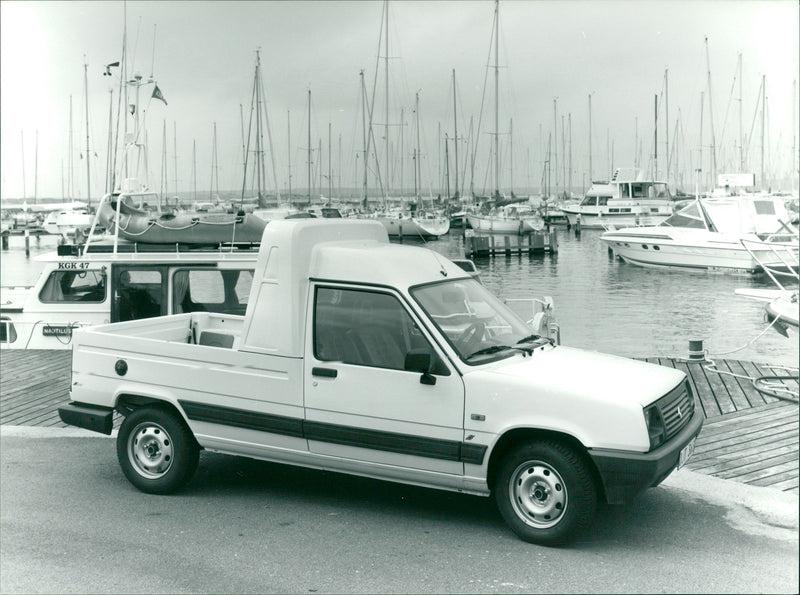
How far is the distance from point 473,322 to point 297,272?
3.82 ft

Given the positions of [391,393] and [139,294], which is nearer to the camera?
[391,393]

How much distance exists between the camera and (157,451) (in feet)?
20.8

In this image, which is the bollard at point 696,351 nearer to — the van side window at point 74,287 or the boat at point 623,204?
the van side window at point 74,287

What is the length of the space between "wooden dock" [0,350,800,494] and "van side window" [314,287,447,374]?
79.3 inches

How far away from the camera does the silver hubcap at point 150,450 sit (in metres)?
6.30

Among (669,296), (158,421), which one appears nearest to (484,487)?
(158,421)

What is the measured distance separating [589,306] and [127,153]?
18.9 metres

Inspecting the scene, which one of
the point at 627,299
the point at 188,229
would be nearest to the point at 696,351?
the point at 188,229

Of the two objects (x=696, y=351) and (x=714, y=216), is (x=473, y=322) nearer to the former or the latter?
(x=696, y=351)

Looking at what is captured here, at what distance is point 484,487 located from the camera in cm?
531

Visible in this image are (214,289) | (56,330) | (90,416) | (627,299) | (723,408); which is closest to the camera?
(90,416)

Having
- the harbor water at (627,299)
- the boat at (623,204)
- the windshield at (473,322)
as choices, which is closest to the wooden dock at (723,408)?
the windshield at (473,322)

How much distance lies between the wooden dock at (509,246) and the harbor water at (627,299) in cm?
56

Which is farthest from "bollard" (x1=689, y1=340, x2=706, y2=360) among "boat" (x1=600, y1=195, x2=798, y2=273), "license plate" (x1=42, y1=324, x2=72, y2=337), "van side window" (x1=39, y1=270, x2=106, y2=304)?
"boat" (x1=600, y1=195, x2=798, y2=273)
